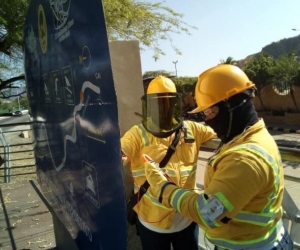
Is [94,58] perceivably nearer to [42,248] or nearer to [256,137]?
[256,137]

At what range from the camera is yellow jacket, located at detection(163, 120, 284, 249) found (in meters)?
1.39

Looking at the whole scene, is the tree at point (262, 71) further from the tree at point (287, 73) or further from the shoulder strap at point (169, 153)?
the shoulder strap at point (169, 153)

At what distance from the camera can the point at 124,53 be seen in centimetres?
284

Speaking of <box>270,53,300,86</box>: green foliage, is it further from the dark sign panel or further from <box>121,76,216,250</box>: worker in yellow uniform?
the dark sign panel

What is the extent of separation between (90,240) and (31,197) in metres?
4.53

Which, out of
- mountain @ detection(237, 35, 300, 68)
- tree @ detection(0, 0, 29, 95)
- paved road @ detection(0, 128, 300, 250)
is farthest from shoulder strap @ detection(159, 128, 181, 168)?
mountain @ detection(237, 35, 300, 68)

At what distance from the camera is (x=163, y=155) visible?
2.23 meters

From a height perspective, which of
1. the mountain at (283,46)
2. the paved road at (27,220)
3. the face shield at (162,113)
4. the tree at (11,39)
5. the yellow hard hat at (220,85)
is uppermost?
the mountain at (283,46)

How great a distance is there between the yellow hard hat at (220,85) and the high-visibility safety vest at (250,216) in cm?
28

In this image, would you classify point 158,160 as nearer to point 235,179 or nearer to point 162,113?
point 162,113

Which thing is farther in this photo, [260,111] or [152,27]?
[260,111]

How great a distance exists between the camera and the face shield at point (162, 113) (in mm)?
2262

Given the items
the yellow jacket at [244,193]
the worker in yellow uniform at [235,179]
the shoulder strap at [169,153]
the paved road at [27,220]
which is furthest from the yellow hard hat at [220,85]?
the paved road at [27,220]

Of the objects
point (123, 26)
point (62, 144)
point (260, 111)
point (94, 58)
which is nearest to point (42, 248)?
point (62, 144)
